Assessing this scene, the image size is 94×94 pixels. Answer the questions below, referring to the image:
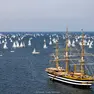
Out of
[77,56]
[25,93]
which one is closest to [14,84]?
[25,93]

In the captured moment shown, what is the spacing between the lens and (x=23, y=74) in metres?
107

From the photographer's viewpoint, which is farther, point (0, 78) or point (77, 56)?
point (77, 56)

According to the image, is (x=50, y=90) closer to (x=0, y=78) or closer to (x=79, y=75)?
(x=79, y=75)

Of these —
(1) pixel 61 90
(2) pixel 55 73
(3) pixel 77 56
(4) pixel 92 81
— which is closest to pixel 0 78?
(2) pixel 55 73

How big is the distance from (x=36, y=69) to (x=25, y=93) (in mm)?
38860

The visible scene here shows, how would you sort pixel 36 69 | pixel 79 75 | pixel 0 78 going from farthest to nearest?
pixel 36 69, pixel 0 78, pixel 79 75

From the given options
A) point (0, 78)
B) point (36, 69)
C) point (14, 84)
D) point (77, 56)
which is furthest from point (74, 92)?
point (77, 56)

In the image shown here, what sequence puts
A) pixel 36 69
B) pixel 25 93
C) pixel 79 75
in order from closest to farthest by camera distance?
pixel 25 93 < pixel 79 75 < pixel 36 69

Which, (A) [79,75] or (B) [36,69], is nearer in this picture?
(A) [79,75]

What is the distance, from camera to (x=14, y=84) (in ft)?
297

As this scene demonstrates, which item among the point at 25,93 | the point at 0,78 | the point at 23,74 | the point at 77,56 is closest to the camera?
the point at 25,93

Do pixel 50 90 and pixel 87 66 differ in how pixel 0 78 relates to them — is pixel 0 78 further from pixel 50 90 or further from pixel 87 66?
pixel 87 66

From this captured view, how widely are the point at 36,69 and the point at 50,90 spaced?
1406 inches

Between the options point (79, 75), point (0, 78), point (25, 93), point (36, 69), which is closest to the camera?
point (25, 93)
